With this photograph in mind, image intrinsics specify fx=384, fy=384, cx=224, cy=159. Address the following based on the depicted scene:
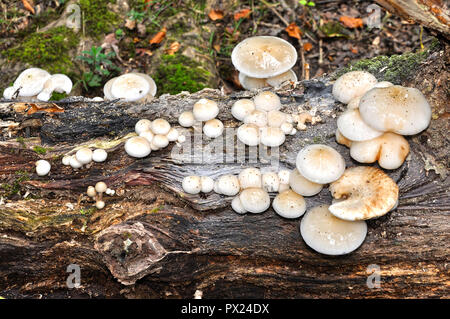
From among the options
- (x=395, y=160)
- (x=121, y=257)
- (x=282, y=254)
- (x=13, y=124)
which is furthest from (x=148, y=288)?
(x=395, y=160)

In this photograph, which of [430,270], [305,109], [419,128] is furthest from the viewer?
[305,109]

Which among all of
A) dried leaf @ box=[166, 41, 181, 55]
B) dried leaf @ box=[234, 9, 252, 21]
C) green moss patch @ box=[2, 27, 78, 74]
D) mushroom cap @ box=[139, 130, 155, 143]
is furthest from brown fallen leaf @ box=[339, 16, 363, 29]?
mushroom cap @ box=[139, 130, 155, 143]

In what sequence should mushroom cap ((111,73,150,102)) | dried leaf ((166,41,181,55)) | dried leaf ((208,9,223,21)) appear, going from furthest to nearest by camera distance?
dried leaf ((208,9,223,21))
dried leaf ((166,41,181,55))
mushroom cap ((111,73,150,102))

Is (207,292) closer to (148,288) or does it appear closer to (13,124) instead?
(148,288)

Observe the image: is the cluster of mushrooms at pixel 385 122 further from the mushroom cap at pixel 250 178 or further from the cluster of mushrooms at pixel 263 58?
the cluster of mushrooms at pixel 263 58

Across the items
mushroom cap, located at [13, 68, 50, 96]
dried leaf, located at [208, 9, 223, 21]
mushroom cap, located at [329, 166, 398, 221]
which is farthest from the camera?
dried leaf, located at [208, 9, 223, 21]

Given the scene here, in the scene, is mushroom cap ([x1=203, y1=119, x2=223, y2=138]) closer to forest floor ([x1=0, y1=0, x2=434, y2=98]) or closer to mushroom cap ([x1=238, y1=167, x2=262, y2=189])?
mushroom cap ([x1=238, y1=167, x2=262, y2=189])
